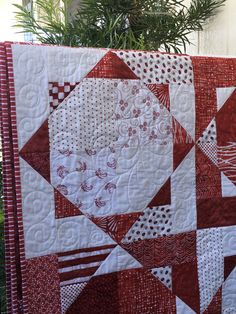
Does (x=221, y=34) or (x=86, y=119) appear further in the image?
(x=221, y=34)

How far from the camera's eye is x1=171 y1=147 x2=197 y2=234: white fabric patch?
0.60 meters

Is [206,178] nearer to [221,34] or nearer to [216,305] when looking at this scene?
[216,305]

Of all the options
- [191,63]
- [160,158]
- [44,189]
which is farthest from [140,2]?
[44,189]

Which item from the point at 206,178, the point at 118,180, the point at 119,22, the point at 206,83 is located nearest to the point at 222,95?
the point at 206,83

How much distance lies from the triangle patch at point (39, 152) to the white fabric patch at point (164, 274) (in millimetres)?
252

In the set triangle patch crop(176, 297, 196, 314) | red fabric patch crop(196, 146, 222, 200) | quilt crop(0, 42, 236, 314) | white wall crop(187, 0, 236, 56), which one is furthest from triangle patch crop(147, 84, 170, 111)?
white wall crop(187, 0, 236, 56)

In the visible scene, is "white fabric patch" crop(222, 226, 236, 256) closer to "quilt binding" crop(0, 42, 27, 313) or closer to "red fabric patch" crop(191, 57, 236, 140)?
"red fabric patch" crop(191, 57, 236, 140)

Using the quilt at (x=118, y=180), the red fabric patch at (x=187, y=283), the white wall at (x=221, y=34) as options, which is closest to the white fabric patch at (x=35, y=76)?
the quilt at (x=118, y=180)

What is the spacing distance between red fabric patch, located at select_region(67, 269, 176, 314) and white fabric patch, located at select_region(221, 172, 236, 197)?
0.21 meters

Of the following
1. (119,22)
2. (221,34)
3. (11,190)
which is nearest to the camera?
(11,190)

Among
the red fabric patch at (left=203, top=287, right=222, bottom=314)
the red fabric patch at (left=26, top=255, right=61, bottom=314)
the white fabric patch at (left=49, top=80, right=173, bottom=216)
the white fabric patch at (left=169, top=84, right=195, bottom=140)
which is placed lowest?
the red fabric patch at (left=203, top=287, right=222, bottom=314)

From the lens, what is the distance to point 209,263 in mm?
634

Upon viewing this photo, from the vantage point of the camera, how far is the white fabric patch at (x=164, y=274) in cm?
59

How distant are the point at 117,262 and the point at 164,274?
0.10 meters
